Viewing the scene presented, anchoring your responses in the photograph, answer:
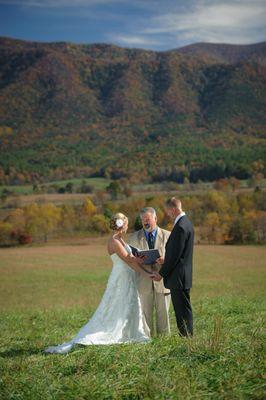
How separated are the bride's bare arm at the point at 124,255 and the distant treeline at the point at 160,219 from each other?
185ft

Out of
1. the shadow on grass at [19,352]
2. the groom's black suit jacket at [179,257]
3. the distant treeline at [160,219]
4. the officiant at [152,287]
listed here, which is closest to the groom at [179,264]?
the groom's black suit jacket at [179,257]

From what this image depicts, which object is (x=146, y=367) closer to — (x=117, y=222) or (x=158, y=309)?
(x=158, y=309)

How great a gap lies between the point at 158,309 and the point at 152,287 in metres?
0.33

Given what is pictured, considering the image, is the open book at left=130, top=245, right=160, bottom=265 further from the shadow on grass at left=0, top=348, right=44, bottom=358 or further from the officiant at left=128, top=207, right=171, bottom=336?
the shadow on grass at left=0, top=348, right=44, bottom=358

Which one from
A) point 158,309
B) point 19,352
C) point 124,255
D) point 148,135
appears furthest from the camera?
point 148,135

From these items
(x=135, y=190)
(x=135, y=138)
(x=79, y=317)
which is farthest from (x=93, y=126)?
(x=79, y=317)

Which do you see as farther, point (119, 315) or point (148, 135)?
point (148, 135)

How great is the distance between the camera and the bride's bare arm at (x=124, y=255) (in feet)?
22.4

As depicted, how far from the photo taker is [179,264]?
260 inches

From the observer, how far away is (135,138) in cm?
16188

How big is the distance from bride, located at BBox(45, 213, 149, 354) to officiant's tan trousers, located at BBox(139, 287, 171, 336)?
144 mm

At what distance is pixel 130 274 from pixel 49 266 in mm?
41917

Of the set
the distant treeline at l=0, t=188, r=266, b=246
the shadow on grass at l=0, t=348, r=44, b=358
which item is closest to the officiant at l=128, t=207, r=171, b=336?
the shadow on grass at l=0, t=348, r=44, b=358

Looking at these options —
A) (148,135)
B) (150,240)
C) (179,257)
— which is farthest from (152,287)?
(148,135)
